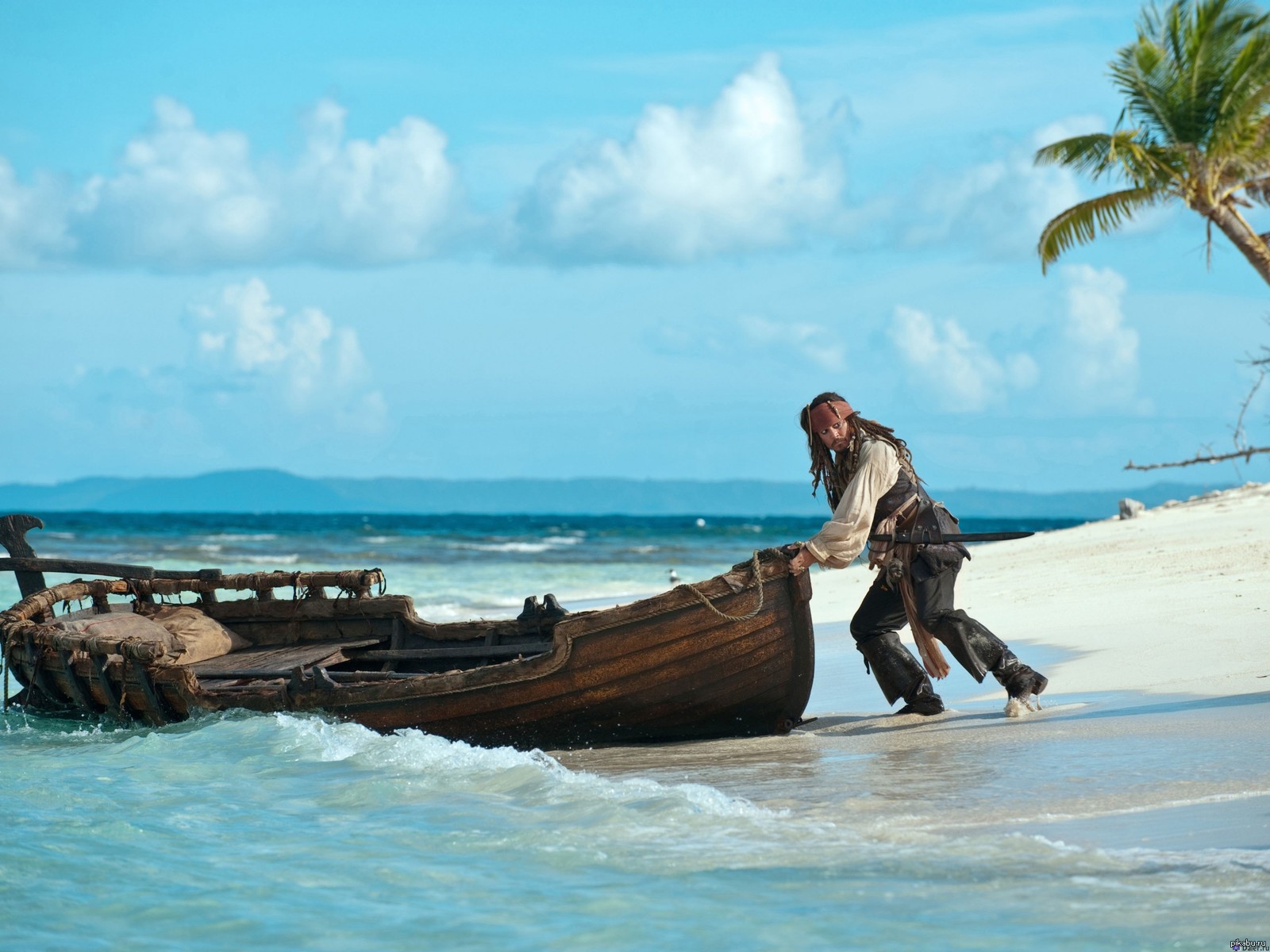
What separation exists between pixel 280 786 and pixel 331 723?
34.6 inches

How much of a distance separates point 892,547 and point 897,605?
375 mm

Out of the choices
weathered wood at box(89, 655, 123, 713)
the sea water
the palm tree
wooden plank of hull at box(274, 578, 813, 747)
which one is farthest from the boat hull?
the palm tree

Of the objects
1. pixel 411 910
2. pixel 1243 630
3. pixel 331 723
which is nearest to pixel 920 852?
pixel 411 910

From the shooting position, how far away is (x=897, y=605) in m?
7.20

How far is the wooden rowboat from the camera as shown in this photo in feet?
23.3

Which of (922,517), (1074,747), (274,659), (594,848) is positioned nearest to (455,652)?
(274,659)

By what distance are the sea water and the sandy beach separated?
0.09 feet

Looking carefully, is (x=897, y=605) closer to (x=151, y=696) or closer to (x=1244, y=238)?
(x=151, y=696)

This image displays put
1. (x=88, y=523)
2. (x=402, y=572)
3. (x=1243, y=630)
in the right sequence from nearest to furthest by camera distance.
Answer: (x=1243, y=630)
(x=402, y=572)
(x=88, y=523)

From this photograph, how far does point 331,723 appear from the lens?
7859mm

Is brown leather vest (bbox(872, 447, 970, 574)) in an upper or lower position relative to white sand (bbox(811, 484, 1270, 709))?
upper

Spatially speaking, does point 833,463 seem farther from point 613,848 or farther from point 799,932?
point 799,932

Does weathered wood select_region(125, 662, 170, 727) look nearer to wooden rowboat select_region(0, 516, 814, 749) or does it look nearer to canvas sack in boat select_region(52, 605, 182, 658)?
wooden rowboat select_region(0, 516, 814, 749)

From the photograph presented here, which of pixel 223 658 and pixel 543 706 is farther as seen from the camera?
pixel 223 658
